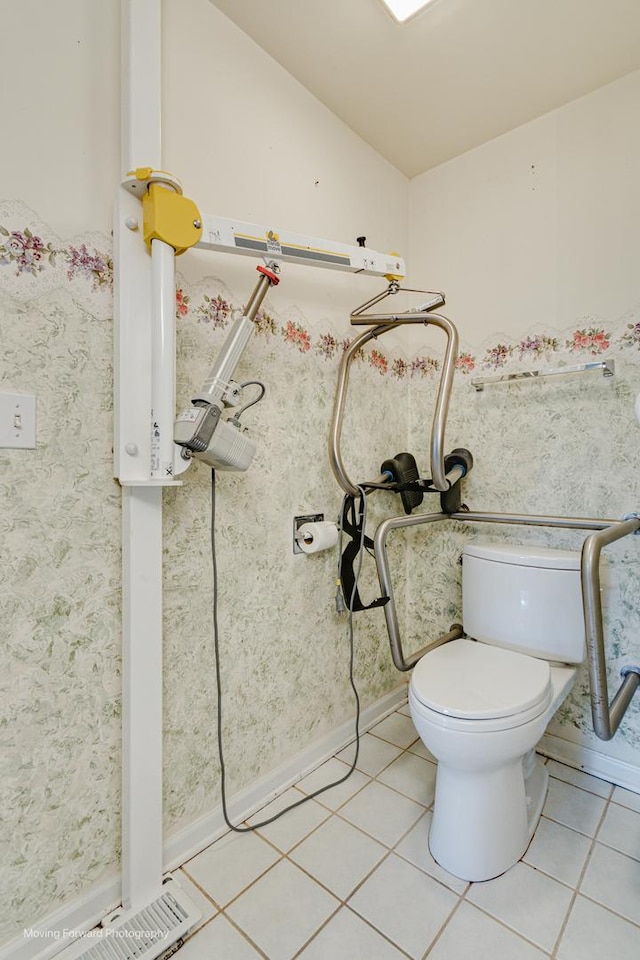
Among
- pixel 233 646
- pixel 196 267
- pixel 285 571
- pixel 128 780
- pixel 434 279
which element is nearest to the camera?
pixel 128 780

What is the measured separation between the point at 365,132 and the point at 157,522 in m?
1.73

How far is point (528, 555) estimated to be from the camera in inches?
56.8

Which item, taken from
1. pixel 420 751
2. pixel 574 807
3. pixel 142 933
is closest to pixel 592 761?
pixel 574 807

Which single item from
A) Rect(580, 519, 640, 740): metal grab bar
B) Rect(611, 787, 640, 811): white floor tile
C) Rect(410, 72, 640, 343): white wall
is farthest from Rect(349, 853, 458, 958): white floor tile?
Rect(410, 72, 640, 343): white wall

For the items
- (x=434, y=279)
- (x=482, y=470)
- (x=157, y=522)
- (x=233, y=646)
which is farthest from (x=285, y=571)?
(x=434, y=279)

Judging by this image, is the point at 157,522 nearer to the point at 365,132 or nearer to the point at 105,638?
the point at 105,638

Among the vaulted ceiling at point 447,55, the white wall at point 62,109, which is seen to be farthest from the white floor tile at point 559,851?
the vaulted ceiling at point 447,55

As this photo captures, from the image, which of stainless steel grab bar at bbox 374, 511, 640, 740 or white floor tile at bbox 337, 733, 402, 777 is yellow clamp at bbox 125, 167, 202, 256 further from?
white floor tile at bbox 337, 733, 402, 777

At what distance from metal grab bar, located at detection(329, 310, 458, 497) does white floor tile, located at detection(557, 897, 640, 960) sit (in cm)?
116

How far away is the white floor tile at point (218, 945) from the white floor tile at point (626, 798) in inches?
47.6

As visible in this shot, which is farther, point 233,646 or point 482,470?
point 482,470

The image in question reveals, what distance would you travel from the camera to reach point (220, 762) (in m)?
1.26

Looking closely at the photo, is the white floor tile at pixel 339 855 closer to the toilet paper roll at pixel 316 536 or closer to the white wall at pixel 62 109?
the toilet paper roll at pixel 316 536

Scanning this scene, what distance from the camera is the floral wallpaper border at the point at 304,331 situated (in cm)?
91
